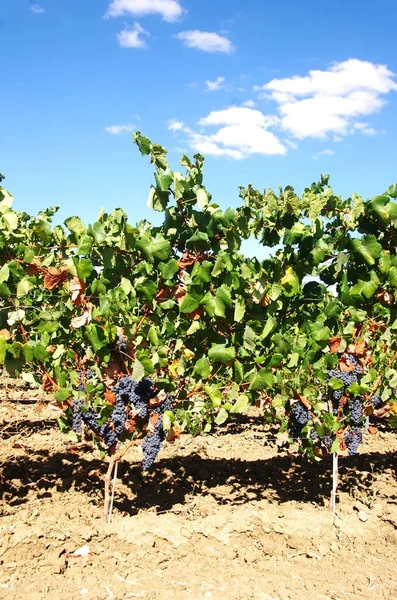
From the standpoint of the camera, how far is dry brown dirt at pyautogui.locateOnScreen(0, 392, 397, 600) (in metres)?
3.41

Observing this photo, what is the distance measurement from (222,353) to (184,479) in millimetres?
2425

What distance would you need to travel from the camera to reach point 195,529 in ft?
13.5

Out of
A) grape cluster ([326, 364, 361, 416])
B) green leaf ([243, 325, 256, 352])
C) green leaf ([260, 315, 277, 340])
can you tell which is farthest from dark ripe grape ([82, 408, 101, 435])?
grape cluster ([326, 364, 361, 416])

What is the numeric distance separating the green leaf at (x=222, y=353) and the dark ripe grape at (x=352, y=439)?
1683mm

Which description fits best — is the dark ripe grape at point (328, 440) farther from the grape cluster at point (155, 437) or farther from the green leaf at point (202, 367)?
the grape cluster at point (155, 437)

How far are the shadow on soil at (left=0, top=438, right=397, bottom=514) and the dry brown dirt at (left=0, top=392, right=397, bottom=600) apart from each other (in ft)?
0.04

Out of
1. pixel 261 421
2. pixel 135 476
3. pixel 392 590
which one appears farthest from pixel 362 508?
pixel 261 421

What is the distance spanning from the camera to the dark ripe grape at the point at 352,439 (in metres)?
4.54

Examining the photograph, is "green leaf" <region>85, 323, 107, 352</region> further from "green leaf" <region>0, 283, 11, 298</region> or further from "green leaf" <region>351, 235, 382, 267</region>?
"green leaf" <region>351, 235, 382, 267</region>

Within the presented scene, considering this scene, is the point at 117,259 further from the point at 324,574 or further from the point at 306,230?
the point at 324,574

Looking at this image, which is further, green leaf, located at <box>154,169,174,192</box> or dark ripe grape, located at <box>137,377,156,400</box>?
dark ripe grape, located at <box>137,377,156,400</box>

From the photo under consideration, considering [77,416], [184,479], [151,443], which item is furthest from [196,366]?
[184,479]

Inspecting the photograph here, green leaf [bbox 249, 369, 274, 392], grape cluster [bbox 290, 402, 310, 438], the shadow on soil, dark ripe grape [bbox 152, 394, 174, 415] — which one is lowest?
the shadow on soil

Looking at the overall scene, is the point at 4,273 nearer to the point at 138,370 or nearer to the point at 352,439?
the point at 138,370
